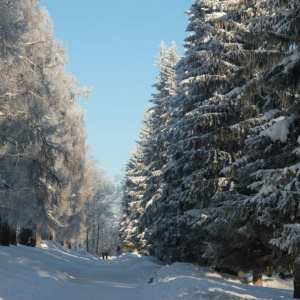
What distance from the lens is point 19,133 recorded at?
16.2 meters

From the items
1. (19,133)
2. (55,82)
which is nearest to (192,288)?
(19,133)

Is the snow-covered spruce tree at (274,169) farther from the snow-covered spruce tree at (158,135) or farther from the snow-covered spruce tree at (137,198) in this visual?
the snow-covered spruce tree at (137,198)

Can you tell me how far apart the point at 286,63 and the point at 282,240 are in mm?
3588

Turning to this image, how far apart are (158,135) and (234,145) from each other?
11.6m

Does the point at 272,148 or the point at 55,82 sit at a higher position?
the point at 55,82

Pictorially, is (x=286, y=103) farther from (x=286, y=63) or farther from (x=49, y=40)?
(x=49, y=40)

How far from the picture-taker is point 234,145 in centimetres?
1864

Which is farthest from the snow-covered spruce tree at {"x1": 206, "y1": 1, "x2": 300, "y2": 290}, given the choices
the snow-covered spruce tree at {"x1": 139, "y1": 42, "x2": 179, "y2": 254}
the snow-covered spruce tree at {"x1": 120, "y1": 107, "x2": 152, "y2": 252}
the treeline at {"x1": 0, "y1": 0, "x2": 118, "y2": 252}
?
the snow-covered spruce tree at {"x1": 120, "y1": 107, "x2": 152, "y2": 252}

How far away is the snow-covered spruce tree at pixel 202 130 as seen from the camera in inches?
643

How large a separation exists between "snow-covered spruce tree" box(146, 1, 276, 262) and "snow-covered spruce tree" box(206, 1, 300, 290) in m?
4.01

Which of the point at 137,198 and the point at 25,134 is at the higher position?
the point at 137,198

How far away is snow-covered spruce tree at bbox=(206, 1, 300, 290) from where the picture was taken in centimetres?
850

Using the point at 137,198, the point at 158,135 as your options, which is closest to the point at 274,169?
the point at 158,135

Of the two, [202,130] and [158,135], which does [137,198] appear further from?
[202,130]
